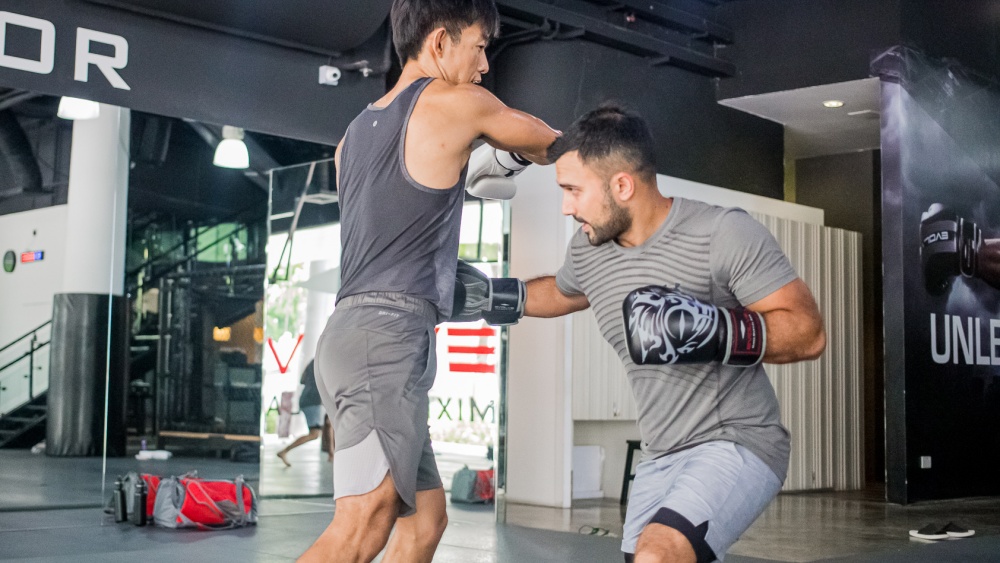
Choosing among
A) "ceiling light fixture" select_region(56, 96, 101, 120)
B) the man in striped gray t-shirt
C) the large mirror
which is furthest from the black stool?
the man in striped gray t-shirt

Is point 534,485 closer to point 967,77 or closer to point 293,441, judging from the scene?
point 293,441

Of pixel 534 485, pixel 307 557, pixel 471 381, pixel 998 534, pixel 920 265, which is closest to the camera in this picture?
pixel 307 557

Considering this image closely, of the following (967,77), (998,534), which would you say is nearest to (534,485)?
(998,534)

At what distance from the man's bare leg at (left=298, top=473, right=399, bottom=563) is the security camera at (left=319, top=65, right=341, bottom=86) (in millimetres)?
4270

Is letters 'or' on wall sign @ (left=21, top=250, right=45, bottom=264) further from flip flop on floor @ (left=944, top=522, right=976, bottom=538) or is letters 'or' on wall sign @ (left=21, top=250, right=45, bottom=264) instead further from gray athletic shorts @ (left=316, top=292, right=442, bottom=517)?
flip flop on floor @ (left=944, top=522, right=976, bottom=538)

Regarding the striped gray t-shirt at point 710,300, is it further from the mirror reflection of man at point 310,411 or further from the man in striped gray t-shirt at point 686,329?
the mirror reflection of man at point 310,411

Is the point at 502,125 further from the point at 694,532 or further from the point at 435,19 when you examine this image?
the point at 694,532

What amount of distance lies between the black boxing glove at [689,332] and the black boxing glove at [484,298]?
0.58 m

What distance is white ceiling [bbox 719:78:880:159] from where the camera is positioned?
26.6 feet

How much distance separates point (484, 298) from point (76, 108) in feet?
12.1

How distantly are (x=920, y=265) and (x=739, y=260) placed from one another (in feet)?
20.2

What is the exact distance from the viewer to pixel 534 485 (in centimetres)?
709

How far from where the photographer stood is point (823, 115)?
28.8ft

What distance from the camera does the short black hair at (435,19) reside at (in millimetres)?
2426
